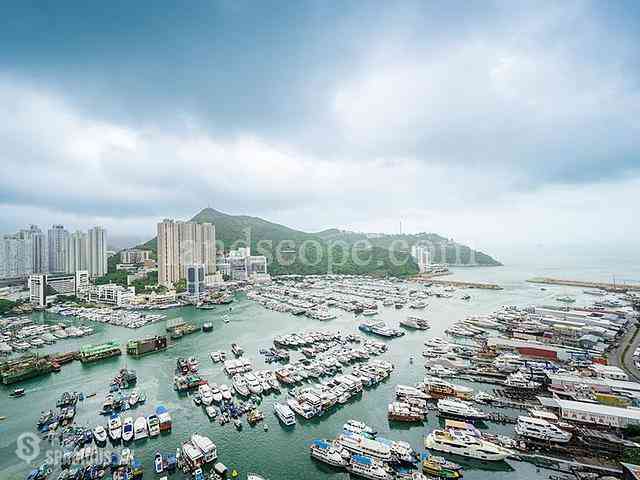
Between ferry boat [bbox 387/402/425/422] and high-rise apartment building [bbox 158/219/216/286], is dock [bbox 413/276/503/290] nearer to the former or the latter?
high-rise apartment building [bbox 158/219/216/286]

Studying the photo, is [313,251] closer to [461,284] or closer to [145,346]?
[461,284]

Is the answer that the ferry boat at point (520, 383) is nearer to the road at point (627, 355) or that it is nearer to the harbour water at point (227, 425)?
the harbour water at point (227, 425)

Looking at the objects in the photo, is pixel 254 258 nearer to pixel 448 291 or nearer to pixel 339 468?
pixel 448 291

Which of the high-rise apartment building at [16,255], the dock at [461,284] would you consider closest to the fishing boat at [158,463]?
the dock at [461,284]

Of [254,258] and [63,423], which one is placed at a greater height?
[254,258]

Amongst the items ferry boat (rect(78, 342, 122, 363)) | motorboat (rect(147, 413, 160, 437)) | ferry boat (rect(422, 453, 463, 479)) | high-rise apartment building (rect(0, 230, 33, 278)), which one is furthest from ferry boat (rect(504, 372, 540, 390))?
high-rise apartment building (rect(0, 230, 33, 278))

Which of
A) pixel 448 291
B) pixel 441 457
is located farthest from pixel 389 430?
pixel 448 291

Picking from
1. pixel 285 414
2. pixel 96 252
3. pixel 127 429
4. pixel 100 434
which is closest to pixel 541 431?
pixel 285 414
